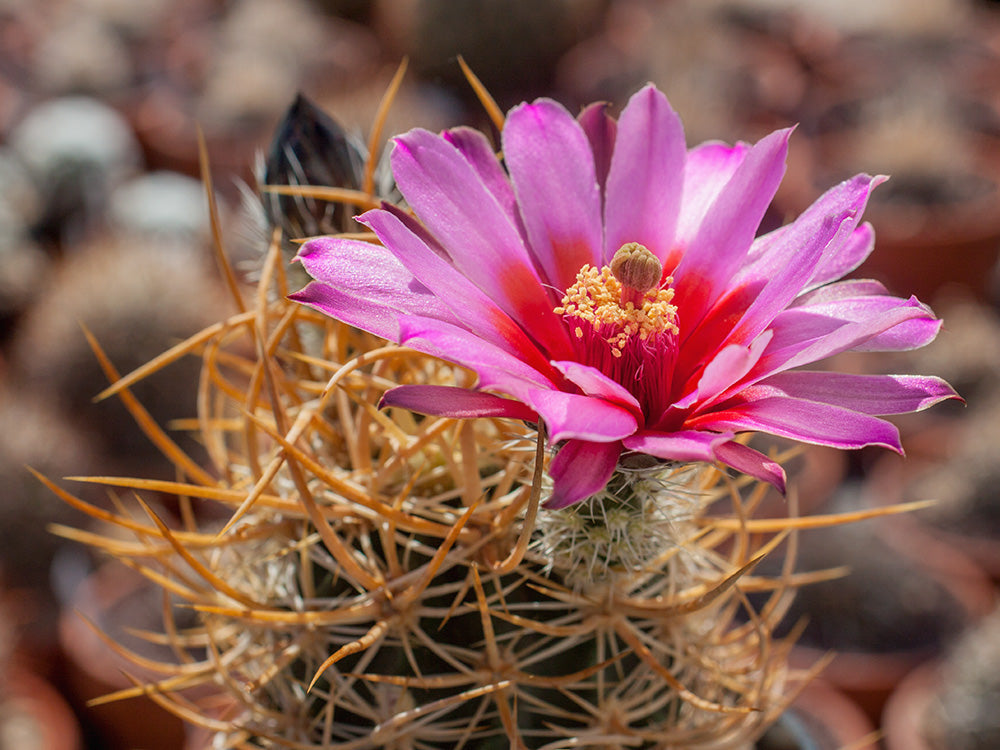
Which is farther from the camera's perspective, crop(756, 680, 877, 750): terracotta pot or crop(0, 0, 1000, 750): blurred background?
crop(0, 0, 1000, 750): blurred background

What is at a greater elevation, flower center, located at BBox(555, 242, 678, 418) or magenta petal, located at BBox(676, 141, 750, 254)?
magenta petal, located at BBox(676, 141, 750, 254)

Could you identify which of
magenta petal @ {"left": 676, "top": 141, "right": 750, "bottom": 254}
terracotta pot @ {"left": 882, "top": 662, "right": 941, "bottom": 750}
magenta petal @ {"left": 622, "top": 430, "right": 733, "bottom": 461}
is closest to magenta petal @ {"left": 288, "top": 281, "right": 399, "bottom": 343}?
magenta petal @ {"left": 622, "top": 430, "right": 733, "bottom": 461}

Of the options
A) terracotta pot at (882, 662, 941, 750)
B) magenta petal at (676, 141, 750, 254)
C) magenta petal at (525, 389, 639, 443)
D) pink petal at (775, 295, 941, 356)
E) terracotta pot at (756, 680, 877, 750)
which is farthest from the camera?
terracotta pot at (882, 662, 941, 750)

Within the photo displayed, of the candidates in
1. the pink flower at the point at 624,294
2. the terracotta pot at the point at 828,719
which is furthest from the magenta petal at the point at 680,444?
the terracotta pot at the point at 828,719

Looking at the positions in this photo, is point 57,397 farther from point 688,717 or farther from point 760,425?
point 760,425

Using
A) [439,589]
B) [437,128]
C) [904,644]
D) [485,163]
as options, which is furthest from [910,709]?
[437,128]

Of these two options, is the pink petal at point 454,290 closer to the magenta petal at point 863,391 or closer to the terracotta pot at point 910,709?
the magenta petal at point 863,391

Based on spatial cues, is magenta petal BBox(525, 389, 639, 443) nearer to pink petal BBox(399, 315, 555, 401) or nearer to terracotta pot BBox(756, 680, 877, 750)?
pink petal BBox(399, 315, 555, 401)

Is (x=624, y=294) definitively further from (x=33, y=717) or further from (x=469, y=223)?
(x=33, y=717)
